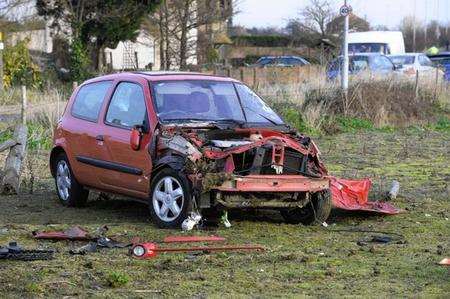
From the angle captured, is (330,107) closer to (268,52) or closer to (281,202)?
(281,202)

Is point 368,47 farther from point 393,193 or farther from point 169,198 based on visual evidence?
point 169,198

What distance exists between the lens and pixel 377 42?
4266 cm

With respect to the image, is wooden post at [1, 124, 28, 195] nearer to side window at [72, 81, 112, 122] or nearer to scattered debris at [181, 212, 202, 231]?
side window at [72, 81, 112, 122]

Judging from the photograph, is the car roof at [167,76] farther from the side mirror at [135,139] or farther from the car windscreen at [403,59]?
the car windscreen at [403,59]

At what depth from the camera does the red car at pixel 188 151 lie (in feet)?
28.7

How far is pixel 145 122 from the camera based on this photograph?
370 inches

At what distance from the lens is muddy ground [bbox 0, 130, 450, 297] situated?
634 centimetres

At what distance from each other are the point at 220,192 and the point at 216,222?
0.67 metres

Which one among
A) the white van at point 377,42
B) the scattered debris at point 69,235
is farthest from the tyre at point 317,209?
the white van at point 377,42

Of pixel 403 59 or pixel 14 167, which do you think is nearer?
pixel 14 167

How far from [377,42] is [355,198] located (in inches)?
1320

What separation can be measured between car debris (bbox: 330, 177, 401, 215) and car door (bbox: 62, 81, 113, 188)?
261 centimetres

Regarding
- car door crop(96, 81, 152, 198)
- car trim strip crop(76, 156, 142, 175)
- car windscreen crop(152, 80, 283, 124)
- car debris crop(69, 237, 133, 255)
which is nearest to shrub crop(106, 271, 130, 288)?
car debris crop(69, 237, 133, 255)

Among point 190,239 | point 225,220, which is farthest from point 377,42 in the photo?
point 190,239
